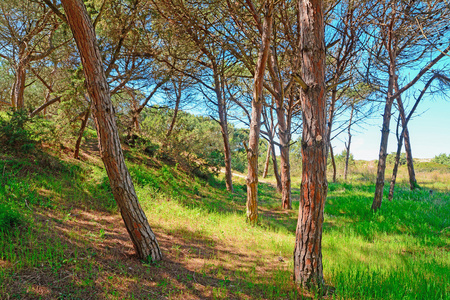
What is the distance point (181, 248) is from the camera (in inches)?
177

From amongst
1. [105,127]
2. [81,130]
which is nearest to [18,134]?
[81,130]

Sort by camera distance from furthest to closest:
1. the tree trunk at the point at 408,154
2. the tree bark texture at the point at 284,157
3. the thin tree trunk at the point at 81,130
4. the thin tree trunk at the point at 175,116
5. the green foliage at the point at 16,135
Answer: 1. the thin tree trunk at the point at 175,116
2. the tree trunk at the point at 408,154
3. the tree bark texture at the point at 284,157
4. the thin tree trunk at the point at 81,130
5. the green foliage at the point at 16,135

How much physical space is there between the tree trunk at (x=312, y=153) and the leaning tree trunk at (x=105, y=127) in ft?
7.41

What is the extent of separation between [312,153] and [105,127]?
9.41ft

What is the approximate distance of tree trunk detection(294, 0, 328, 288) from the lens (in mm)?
3096

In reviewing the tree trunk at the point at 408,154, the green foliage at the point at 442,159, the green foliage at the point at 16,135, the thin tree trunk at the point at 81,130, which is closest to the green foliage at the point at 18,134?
the green foliage at the point at 16,135

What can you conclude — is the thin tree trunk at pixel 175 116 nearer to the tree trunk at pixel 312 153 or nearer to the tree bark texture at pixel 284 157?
the tree bark texture at pixel 284 157

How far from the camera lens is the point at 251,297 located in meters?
3.04

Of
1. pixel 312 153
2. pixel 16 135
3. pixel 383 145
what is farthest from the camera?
pixel 383 145

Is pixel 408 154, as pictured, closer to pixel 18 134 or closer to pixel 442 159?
pixel 18 134

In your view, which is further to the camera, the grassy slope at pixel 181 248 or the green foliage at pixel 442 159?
the green foliage at pixel 442 159

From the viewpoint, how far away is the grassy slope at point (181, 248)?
9.73ft

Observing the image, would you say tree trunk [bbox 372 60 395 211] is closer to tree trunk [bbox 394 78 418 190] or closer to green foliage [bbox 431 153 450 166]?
tree trunk [bbox 394 78 418 190]

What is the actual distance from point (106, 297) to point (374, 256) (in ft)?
14.0
